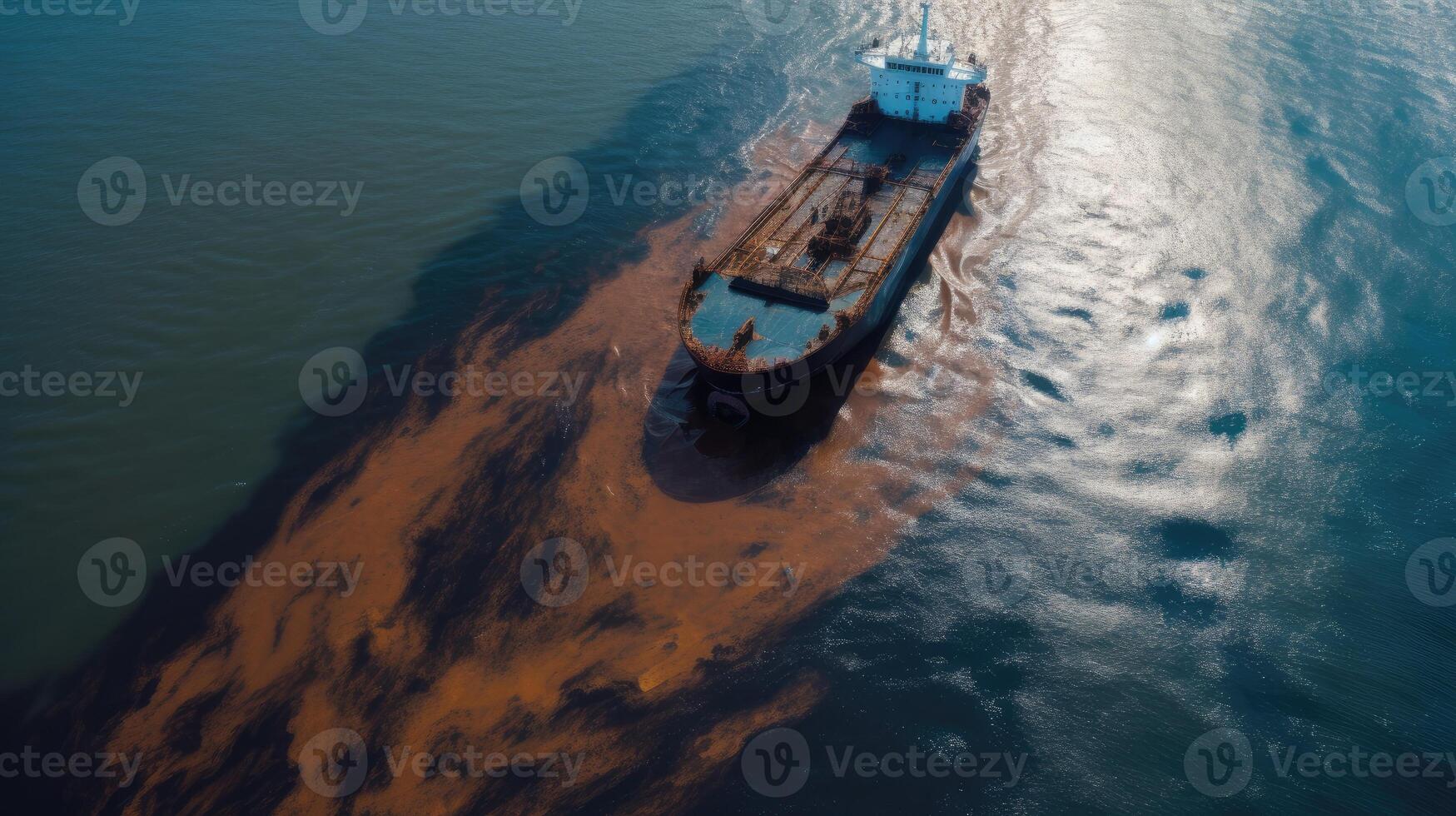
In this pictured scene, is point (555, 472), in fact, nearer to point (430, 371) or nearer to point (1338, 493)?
point (430, 371)

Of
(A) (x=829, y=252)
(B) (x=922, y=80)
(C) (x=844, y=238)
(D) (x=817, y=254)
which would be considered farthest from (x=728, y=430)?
(B) (x=922, y=80)

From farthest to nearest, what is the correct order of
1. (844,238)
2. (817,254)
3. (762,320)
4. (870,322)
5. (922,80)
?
1. (922,80)
2. (844,238)
3. (817,254)
4. (870,322)
5. (762,320)

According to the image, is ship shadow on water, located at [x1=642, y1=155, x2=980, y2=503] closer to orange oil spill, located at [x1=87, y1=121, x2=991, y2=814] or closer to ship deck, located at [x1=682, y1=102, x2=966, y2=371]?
orange oil spill, located at [x1=87, y1=121, x2=991, y2=814]

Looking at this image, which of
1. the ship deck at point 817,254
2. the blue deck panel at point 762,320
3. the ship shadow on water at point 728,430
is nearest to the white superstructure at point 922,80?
the ship deck at point 817,254

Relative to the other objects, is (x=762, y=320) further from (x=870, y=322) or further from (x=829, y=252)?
(x=829, y=252)

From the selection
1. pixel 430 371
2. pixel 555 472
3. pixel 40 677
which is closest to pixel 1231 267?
pixel 555 472

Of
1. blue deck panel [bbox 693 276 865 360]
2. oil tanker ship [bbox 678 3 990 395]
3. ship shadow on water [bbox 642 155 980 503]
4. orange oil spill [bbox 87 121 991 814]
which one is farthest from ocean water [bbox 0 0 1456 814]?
blue deck panel [bbox 693 276 865 360]

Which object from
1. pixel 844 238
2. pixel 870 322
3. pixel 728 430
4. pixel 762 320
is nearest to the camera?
pixel 728 430
